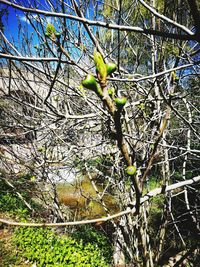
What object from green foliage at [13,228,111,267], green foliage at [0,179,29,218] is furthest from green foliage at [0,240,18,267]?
green foliage at [0,179,29,218]

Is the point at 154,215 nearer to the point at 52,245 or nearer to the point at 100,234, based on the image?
the point at 100,234

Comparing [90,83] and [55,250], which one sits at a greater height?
[90,83]

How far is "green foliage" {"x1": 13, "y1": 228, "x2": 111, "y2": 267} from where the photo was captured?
578cm

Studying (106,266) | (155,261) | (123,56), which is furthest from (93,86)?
(106,266)

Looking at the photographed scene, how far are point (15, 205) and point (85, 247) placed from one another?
340cm

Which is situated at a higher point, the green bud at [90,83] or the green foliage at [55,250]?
the green bud at [90,83]

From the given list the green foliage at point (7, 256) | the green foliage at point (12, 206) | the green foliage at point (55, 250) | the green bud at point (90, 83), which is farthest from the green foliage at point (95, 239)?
the green bud at point (90, 83)

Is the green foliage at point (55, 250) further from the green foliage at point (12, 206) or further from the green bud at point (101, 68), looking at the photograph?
the green bud at point (101, 68)

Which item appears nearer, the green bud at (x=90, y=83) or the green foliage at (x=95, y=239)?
the green bud at (x=90, y=83)

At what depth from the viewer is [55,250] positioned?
6.04 metres

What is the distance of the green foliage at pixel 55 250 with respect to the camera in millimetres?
5781

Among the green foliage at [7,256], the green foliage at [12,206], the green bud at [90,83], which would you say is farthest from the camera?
the green foliage at [12,206]

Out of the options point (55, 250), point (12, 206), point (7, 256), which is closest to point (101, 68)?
point (55, 250)

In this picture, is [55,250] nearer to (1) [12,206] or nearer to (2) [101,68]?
(1) [12,206]
